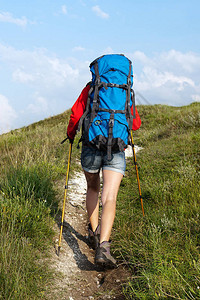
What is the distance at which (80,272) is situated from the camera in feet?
12.8

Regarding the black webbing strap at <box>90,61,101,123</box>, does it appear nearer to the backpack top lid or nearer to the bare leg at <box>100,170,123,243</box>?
the backpack top lid

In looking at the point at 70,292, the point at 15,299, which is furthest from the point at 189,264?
the point at 15,299

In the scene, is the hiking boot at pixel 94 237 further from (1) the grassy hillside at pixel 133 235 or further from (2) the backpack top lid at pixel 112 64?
(2) the backpack top lid at pixel 112 64

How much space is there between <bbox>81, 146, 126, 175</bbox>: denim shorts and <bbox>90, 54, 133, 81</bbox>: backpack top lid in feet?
3.39

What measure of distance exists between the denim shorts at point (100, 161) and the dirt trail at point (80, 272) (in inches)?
51.8

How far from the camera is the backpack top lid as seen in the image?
363 cm

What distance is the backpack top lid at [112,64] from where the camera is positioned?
143 inches

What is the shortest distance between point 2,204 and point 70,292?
156 cm

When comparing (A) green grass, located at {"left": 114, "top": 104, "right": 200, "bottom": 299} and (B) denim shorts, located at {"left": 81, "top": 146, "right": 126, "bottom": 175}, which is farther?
(B) denim shorts, located at {"left": 81, "top": 146, "right": 126, "bottom": 175}

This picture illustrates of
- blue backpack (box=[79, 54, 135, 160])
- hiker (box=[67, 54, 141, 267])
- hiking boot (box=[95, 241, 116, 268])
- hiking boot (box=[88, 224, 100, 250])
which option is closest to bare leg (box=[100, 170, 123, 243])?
hiker (box=[67, 54, 141, 267])

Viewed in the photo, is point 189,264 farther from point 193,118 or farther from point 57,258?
point 193,118

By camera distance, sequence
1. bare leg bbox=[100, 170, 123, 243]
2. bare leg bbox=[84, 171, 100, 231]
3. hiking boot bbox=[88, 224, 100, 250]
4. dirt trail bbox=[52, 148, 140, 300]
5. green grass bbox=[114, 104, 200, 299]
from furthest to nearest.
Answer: hiking boot bbox=[88, 224, 100, 250] → bare leg bbox=[84, 171, 100, 231] → bare leg bbox=[100, 170, 123, 243] → dirt trail bbox=[52, 148, 140, 300] → green grass bbox=[114, 104, 200, 299]

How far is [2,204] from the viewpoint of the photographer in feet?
13.3

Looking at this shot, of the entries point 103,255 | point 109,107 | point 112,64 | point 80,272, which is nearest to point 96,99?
point 109,107
